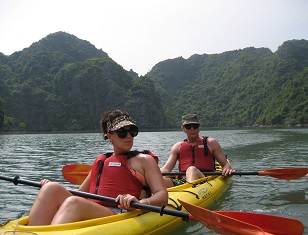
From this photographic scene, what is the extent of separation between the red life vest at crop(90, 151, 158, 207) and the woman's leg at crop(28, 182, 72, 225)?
1.79 feet

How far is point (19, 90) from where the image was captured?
351 feet

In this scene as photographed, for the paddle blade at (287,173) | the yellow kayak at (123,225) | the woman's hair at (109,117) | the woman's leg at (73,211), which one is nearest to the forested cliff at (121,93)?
the paddle blade at (287,173)

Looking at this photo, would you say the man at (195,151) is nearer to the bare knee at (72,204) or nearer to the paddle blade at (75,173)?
the paddle blade at (75,173)

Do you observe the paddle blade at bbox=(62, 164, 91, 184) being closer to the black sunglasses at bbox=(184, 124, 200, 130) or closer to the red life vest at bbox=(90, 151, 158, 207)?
the black sunglasses at bbox=(184, 124, 200, 130)

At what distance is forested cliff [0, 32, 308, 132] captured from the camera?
332ft

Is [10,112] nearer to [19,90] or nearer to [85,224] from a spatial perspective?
[19,90]

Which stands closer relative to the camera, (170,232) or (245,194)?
(170,232)

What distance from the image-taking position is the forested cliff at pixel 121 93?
10133cm

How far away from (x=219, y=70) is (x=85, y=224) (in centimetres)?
15924

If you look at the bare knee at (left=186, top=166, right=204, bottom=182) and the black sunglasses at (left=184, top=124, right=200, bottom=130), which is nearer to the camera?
the bare knee at (left=186, top=166, right=204, bottom=182)

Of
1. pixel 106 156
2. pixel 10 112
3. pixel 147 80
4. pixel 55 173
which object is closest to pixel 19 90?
pixel 10 112

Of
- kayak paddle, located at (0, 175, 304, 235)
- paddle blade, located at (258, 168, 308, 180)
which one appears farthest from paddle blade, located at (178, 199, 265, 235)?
paddle blade, located at (258, 168, 308, 180)

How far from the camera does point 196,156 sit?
6805 mm

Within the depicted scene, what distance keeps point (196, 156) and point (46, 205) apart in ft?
13.0
